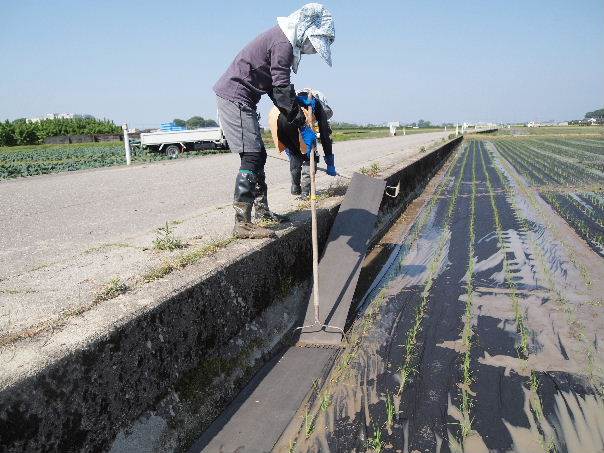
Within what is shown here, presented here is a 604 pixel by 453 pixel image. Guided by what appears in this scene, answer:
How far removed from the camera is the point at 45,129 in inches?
1747

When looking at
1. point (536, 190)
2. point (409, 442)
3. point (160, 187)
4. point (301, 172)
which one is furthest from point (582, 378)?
point (536, 190)

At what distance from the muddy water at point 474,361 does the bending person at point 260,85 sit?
1231mm

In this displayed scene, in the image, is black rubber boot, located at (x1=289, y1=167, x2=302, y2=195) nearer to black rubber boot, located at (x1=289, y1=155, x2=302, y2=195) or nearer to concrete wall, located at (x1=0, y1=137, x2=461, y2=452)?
black rubber boot, located at (x1=289, y1=155, x2=302, y2=195)

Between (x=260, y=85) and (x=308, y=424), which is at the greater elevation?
(x=260, y=85)

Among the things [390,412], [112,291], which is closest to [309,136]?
[112,291]

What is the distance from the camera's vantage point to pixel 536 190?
9.85 meters

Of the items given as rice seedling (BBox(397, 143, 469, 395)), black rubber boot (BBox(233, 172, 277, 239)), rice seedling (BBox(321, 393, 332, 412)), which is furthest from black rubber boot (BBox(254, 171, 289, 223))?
rice seedling (BBox(321, 393, 332, 412))

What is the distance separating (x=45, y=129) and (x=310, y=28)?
157ft

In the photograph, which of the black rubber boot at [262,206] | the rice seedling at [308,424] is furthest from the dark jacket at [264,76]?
the rice seedling at [308,424]

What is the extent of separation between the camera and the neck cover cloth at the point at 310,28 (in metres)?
3.29

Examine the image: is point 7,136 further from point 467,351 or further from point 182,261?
point 467,351

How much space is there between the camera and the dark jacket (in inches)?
130

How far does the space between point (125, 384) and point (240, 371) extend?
94 centimetres

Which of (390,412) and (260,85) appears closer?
(390,412)
